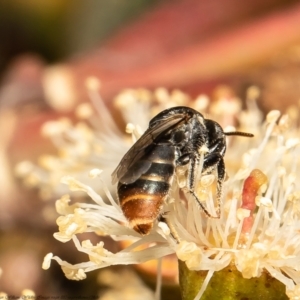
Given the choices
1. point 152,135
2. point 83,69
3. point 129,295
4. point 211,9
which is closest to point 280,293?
point 152,135

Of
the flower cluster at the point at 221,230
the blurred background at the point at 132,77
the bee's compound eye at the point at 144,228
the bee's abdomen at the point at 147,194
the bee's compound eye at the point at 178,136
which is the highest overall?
the bee's compound eye at the point at 178,136

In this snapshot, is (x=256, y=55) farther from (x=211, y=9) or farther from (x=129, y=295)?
(x=129, y=295)

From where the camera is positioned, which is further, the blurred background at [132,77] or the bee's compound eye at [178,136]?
the blurred background at [132,77]

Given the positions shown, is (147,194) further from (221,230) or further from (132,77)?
(132,77)

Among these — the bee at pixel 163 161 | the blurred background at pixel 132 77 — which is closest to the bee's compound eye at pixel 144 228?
the bee at pixel 163 161

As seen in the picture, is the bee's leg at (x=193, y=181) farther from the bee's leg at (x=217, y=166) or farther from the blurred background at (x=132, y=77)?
the blurred background at (x=132, y=77)

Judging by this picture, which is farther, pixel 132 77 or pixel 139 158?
pixel 132 77

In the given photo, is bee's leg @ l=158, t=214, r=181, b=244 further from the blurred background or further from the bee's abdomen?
the blurred background

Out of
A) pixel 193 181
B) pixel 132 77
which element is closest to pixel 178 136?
pixel 193 181

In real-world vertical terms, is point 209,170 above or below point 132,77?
above
